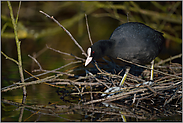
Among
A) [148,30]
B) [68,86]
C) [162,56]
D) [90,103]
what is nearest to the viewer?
[90,103]

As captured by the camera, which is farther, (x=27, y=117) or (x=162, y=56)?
(x=162, y=56)

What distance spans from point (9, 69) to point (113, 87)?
7.41 feet

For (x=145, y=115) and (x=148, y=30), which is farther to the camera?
(x=148, y=30)

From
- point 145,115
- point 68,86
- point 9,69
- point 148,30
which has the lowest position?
point 145,115

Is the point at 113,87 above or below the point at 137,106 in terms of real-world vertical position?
above

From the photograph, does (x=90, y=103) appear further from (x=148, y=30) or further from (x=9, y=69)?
(x=9, y=69)

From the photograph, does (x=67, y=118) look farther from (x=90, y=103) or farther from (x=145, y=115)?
(x=145, y=115)

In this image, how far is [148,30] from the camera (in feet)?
11.2

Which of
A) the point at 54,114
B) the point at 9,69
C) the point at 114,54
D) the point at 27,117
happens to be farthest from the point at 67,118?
the point at 9,69

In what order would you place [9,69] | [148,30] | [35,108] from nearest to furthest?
[35,108] → [148,30] → [9,69]

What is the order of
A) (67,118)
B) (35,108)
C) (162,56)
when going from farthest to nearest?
(162,56)
(35,108)
(67,118)

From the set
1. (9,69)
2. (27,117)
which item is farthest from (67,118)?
(9,69)

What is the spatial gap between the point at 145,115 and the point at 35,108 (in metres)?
1.22

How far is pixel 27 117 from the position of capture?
2688 millimetres
